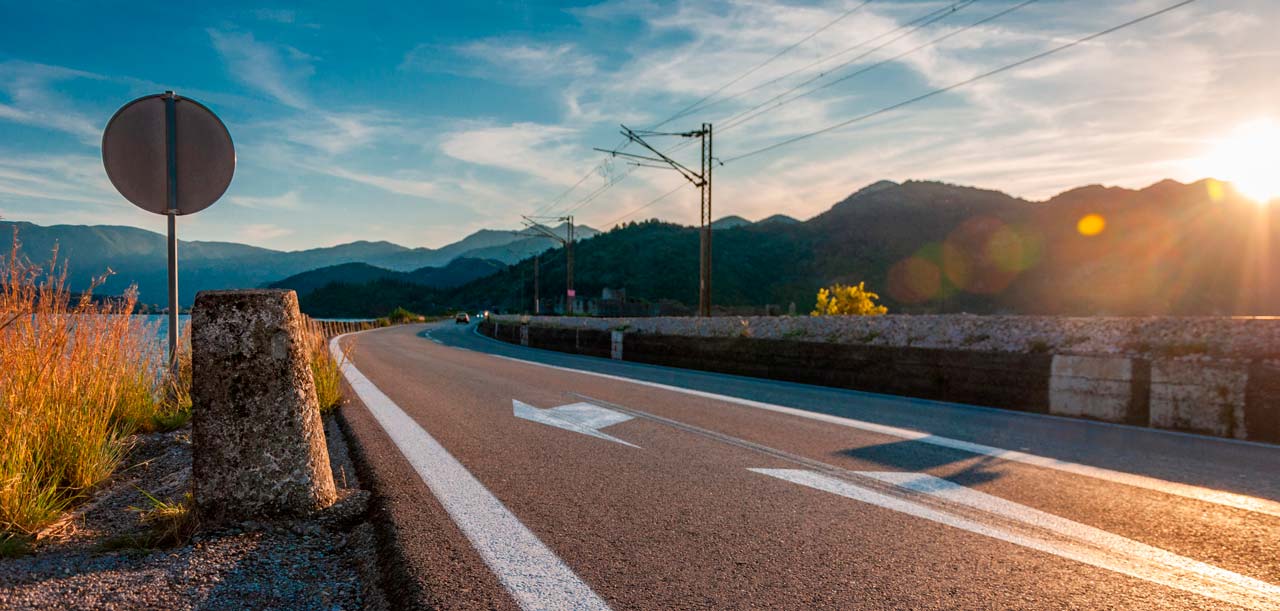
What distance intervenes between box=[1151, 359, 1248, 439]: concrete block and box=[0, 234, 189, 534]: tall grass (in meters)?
8.89

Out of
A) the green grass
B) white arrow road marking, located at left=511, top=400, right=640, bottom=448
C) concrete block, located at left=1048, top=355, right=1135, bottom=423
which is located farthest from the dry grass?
concrete block, located at left=1048, top=355, right=1135, bottom=423

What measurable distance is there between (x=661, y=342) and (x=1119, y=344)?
1106 cm

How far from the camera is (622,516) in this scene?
368 centimetres

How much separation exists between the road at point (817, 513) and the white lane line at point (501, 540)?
0.01 metres

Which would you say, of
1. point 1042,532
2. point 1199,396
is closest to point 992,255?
point 1199,396

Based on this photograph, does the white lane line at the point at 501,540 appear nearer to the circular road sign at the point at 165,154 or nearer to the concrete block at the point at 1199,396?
the circular road sign at the point at 165,154

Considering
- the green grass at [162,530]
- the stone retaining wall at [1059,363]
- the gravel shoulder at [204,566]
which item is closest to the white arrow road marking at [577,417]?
the gravel shoulder at [204,566]

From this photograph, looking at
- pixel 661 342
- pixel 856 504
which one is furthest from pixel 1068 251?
pixel 856 504

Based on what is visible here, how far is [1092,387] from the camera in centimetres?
754

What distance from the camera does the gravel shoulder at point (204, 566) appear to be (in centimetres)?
258

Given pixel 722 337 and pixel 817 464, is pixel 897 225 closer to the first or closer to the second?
pixel 722 337

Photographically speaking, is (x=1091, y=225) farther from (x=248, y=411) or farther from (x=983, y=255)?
(x=248, y=411)

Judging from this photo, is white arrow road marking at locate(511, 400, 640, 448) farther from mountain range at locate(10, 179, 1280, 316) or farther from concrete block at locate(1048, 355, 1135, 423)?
mountain range at locate(10, 179, 1280, 316)

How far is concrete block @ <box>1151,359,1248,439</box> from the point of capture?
6.30 m
